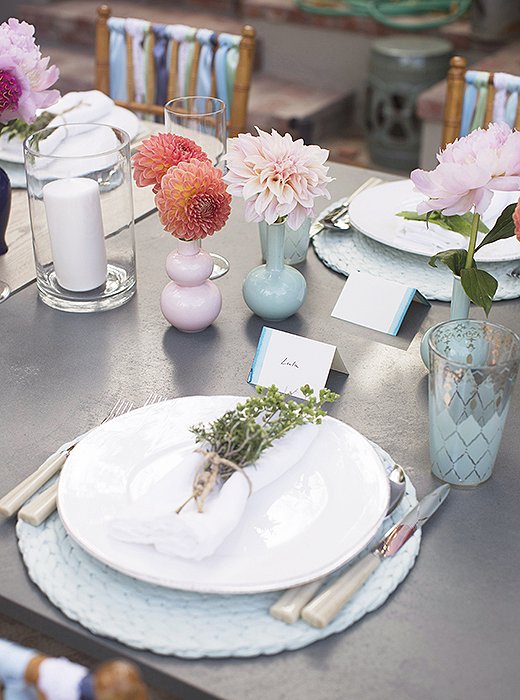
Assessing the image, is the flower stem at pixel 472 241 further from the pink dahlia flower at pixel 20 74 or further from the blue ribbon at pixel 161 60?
the blue ribbon at pixel 161 60

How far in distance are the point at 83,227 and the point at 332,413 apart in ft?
1.53

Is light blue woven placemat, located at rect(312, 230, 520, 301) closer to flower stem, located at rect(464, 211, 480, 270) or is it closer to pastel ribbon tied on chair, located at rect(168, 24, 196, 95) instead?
flower stem, located at rect(464, 211, 480, 270)

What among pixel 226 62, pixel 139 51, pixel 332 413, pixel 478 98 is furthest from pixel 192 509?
pixel 139 51

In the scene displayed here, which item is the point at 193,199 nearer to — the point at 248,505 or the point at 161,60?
the point at 248,505

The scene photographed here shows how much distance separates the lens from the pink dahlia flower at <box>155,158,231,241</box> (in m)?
1.13

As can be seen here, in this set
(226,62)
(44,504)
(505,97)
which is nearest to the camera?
(44,504)

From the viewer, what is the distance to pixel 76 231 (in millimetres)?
1313

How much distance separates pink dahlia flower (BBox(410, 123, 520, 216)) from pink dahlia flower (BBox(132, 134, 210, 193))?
322 mm

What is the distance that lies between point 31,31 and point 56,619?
2.96ft

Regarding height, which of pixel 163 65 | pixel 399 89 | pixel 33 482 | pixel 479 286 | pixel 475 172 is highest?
pixel 475 172

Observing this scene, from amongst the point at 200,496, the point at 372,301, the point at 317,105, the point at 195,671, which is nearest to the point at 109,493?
the point at 200,496

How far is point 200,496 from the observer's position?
88 cm

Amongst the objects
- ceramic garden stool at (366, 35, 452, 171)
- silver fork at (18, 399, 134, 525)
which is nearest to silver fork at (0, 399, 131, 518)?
silver fork at (18, 399, 134, 525)

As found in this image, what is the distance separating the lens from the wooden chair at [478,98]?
1869 millimetres
